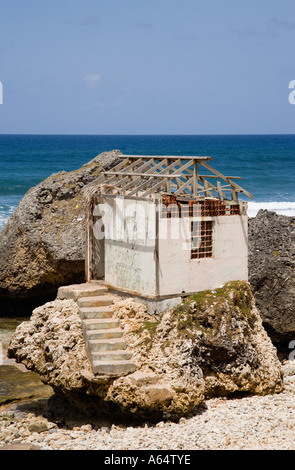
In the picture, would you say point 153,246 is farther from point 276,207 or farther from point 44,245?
point 276,207

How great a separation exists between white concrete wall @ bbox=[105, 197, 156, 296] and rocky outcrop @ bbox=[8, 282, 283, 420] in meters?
0.67

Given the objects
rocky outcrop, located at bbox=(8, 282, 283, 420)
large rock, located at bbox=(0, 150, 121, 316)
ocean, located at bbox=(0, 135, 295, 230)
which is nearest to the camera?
rocky outcrop, located at bbox=(8, 282, 283, 420)

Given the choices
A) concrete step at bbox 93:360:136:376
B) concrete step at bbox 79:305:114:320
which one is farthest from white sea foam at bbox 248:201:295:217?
concrete step at bbox 93:360:136:376

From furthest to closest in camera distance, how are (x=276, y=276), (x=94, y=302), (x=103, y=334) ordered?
(x=276, y=276) < (x=94, y=302) < (x=103, y=334)

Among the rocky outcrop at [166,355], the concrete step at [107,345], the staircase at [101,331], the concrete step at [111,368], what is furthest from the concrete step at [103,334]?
the concrete step at [111,368]

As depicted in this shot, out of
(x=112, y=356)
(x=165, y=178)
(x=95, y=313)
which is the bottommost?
(x=112, y=356)

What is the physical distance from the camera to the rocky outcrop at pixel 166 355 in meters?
17.5

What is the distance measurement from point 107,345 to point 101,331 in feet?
1.85

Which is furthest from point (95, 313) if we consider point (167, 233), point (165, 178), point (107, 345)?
point (165, 178)

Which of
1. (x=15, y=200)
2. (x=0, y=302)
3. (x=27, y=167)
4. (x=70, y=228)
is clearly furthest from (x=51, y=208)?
(x=27, y=167)

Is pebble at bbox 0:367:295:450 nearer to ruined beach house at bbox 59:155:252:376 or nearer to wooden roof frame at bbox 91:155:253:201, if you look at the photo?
ruined beach house at bbox 59:155:252:376

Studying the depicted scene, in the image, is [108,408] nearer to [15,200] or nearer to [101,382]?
[101,382]

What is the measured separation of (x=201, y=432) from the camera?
55.8ft

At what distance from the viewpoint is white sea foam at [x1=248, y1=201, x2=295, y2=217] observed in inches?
1999
